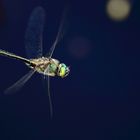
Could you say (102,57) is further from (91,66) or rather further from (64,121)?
(64,121)

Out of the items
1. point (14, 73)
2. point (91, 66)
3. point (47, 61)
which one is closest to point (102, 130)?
point (91, 66)

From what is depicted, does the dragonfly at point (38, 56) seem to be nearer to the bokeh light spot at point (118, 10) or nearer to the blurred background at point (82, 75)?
the blurred background at point (82, 75)

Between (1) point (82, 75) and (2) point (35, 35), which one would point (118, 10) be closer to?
(1) point (82, 75)

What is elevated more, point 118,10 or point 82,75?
point 118,10

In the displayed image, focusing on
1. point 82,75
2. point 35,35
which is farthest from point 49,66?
point 82,75

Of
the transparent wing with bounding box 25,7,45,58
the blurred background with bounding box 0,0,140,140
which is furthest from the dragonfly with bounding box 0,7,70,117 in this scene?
the blurred background with bounding box 0,0,140,140
